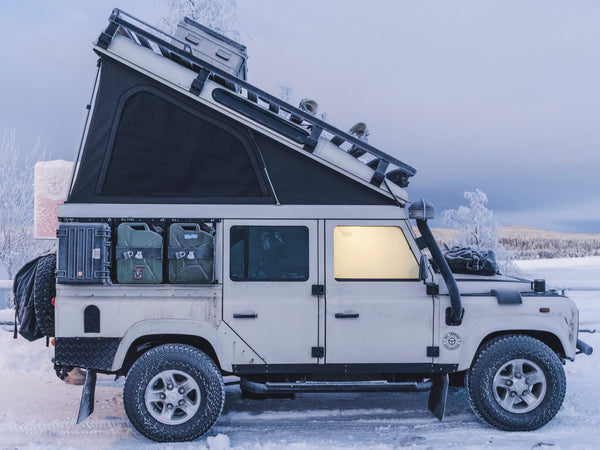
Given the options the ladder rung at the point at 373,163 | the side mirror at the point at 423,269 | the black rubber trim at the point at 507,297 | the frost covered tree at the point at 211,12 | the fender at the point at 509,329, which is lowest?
the fender at the point at 509,329

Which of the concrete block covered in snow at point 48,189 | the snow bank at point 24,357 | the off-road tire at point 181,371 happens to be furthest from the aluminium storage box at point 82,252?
the snow bank at point 24,357

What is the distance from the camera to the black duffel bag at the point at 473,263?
609 cm

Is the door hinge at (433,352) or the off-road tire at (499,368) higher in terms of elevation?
the door hinge at (433,352)

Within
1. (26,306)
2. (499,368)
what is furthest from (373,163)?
(26,306)

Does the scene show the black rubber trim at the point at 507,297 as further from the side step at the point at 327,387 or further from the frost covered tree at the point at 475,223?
the frost covered tree at the point at 475,223

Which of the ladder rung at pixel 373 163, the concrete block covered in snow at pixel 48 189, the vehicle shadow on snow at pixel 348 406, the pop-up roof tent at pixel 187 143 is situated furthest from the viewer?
the concrete block covered in snow at pixel 48 189

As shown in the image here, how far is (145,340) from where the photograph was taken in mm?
5176

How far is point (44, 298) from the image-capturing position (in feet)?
16.9

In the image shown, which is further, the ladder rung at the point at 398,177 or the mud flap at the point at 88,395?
the ladder rung at the point at 398,177

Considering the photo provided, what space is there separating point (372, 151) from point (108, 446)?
12.0 ft

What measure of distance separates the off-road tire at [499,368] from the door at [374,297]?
0.53 metres

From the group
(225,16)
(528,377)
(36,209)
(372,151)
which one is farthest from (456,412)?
(225,16)

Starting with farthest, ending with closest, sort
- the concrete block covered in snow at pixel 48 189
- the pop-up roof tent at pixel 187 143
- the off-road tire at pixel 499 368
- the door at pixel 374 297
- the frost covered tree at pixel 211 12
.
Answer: the frost covered tree at pixel 211 12, the concrete block covered in snow at pixel 48 189, the off-road tire at pixel 499 368, the door at pixel 374 297, the pop-up roof tent at pixel 187 143

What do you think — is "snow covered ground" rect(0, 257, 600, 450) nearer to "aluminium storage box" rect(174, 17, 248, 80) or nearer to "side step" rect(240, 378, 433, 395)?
"side step" rect(240, 378, 433, 395)
